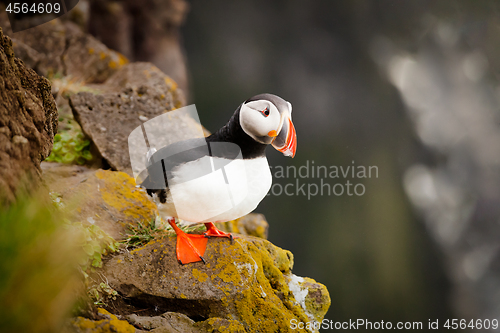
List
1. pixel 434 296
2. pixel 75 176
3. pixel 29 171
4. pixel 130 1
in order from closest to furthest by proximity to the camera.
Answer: pixel 29 171, pixel 75 176, pixel 434 296, pixel 130 1

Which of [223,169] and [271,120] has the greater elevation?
[271,120]

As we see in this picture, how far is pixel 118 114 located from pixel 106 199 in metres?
1.13

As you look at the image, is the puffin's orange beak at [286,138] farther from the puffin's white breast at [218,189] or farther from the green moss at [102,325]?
the green moss at [102,325]

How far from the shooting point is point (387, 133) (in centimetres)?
432

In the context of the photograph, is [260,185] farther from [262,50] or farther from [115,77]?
[115,77]

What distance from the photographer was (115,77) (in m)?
4.70

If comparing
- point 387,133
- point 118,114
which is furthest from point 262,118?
point 387,133

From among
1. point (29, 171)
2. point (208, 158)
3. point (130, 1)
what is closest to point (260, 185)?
point (208, 158)

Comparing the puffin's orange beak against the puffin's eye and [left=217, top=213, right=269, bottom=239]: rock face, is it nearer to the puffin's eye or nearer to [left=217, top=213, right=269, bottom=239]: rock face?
the puffin's eye

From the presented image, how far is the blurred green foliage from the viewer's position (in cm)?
71

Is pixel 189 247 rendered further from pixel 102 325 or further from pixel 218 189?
pixel 102 325

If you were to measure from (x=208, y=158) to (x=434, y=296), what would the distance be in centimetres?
419

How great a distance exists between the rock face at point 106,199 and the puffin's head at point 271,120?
3.58 ft

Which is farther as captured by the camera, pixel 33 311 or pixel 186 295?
pixel 186 295
